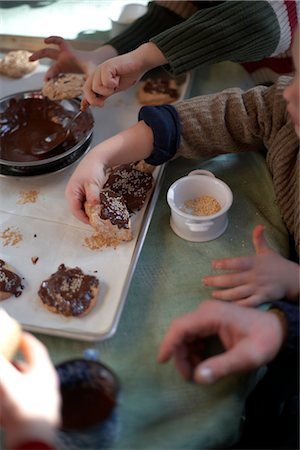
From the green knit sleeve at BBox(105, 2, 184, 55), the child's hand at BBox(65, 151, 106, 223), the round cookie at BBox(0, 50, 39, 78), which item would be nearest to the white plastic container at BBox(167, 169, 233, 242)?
the child's hand at BBox(65, 151, 106, 223)

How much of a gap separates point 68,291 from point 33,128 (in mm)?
380

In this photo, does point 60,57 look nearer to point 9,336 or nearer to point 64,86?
point 64,86

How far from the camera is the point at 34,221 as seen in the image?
0.81 meters

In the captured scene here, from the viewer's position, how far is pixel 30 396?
412 mm

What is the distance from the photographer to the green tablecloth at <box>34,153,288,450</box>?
18.2 inches

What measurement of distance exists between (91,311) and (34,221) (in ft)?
0.72

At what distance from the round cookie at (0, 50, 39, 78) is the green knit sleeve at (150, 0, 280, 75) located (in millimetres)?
354

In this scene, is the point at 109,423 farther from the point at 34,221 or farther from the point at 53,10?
the point at 53,10

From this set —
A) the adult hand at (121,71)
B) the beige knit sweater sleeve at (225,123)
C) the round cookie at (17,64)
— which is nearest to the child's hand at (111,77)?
the adult hand at (121,71)

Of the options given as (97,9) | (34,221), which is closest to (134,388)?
(34,221)

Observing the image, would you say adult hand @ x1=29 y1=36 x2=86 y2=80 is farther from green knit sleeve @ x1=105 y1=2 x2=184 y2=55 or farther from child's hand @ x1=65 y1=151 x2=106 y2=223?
child's hand @ x1=65 y1=151 x2=106 y2=223

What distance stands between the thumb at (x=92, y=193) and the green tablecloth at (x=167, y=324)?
3.8 inches

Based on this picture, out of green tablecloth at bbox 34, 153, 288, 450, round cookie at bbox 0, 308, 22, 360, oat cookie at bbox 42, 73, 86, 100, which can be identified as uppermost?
oat cookie at bbox 42, 73, 86, 100

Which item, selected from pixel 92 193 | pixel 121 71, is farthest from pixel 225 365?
pixel 121 71
